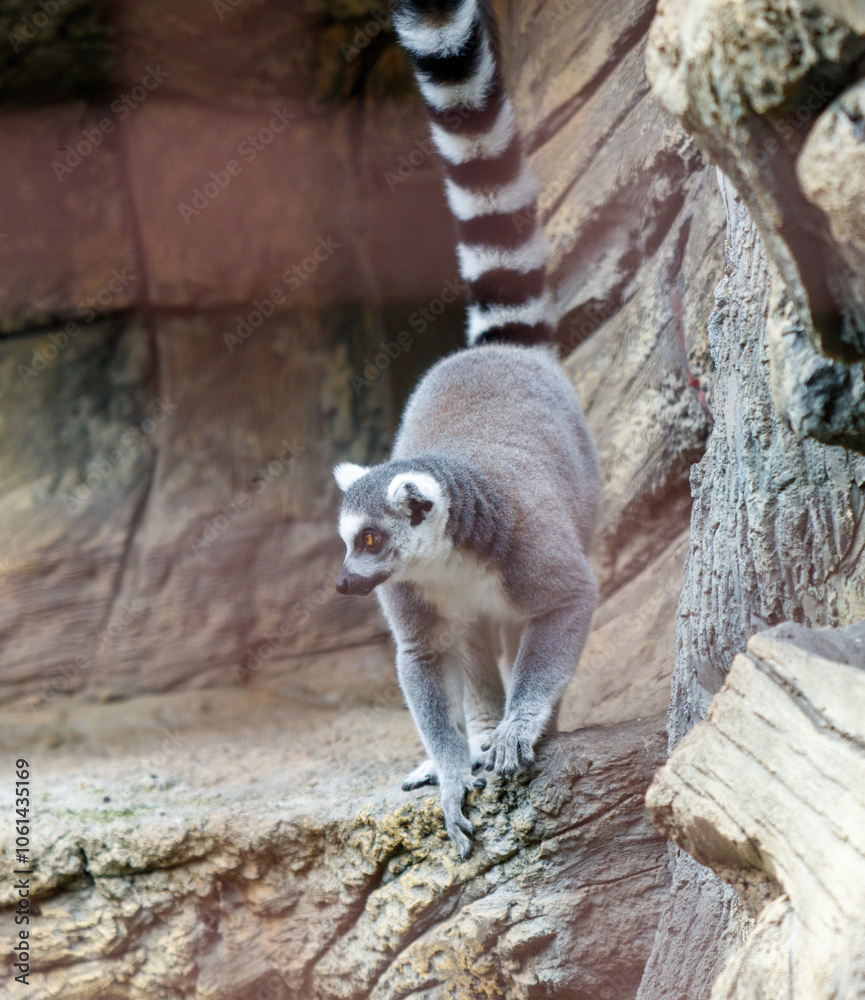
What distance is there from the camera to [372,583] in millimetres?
3543

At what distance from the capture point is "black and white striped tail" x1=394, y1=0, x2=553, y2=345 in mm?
3924

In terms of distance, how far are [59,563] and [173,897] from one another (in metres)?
2.39

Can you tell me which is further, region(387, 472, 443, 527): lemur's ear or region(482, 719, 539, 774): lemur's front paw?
region(387, 472, 443, 527): lemur's ear

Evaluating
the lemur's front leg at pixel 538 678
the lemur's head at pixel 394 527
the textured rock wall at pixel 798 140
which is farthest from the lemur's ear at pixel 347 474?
the textured rock wall at pixel 798 140

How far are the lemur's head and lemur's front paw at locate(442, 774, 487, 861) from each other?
781 mm

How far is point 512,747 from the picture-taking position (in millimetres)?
3318

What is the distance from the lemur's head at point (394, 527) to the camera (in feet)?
11.6

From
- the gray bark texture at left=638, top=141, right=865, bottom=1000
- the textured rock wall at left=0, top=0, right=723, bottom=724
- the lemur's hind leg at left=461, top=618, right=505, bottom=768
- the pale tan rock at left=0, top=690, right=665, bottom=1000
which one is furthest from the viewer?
the textured rock wall at left=0, top=0, right=723, bottom=724

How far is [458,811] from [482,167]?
306cm

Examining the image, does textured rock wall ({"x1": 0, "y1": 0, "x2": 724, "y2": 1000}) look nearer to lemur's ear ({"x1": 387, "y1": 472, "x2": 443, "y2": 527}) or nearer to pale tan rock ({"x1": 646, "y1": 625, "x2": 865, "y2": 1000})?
lemur's ear ({"x1": 387, "y1": 472, "x2": 443, "y2": 527})

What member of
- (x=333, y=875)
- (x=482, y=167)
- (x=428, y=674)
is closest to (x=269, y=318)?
(x=482, y=167)

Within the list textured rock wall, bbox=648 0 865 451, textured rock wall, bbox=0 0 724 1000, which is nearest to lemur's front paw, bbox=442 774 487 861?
textured rock wall, bbox=0 0 724 1000

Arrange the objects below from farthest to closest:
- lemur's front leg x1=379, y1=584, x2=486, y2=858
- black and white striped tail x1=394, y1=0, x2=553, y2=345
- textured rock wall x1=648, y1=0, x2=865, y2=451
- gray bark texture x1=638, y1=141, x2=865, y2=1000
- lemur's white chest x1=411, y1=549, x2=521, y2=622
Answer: black and white striped tail x1=394, y1=0, x2=553, y2=345
lemur's white chest x1=411, y1=549, x2=521, y2=622
lemur's front leg x1=379, y1=584, x2=486, y2=858
gray bark texture x1=638, y1=141, x2=865, y2=1000
textured rock wall x1=648, y1=0, x2=865, y2=451

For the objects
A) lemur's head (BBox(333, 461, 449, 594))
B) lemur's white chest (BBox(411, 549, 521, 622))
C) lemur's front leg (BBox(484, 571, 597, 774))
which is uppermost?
lemur's head (BBox(333, 461, 449, 594))
